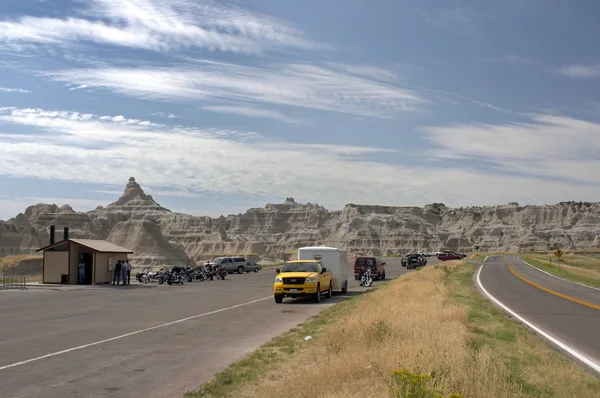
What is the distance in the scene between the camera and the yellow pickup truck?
26094 mm

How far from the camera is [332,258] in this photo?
31.1 m

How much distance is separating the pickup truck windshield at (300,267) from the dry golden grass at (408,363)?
12.3 metres

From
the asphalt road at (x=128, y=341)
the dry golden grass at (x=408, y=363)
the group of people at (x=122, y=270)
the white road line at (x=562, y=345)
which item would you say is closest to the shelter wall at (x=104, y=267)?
the group of people at (x=122, y=270)

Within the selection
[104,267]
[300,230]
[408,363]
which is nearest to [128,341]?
[408,363]

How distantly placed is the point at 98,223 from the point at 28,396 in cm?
13890

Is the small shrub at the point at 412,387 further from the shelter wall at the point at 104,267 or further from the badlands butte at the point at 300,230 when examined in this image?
the badlands butte at the point at 300,230

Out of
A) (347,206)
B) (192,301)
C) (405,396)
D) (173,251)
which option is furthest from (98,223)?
(405,396)

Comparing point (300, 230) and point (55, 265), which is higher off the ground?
point (300, 230)

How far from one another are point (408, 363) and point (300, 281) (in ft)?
59.0

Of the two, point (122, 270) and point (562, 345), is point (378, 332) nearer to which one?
point (562, 345)

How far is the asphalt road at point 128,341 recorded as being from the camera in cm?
991

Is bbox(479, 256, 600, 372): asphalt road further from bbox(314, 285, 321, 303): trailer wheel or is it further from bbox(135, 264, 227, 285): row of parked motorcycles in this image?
bbox(135, 264, 227, 285): row of parked motorcycles

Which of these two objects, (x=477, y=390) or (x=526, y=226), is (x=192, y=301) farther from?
(x=526, y=226)

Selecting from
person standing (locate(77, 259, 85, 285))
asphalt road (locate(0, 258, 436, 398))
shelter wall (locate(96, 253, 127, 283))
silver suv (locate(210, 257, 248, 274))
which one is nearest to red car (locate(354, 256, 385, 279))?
shelter wall (locate(96, 253, 127, 283))
